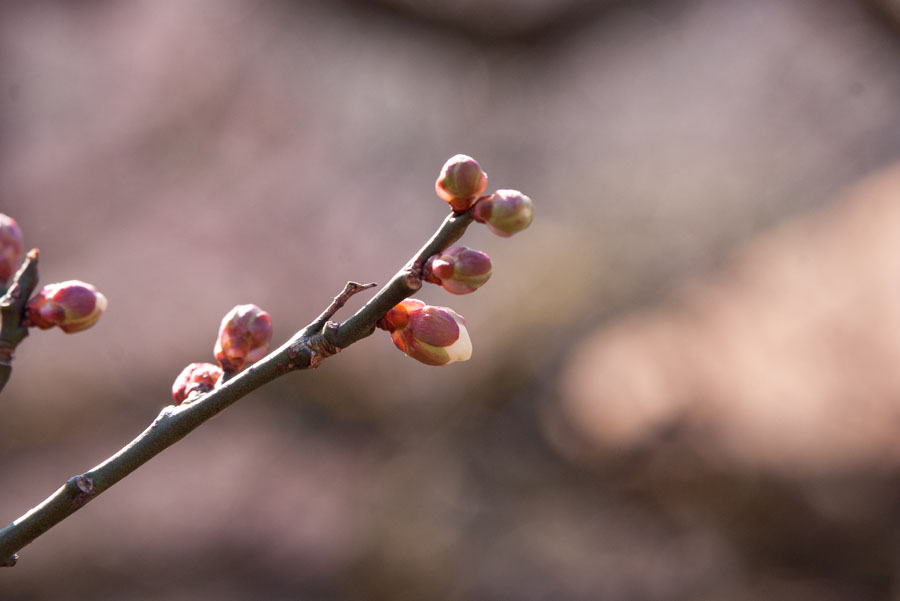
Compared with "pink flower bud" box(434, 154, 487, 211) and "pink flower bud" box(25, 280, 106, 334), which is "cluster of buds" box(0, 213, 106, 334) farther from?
"pink flower bud" box(434, 154, 487, 211)

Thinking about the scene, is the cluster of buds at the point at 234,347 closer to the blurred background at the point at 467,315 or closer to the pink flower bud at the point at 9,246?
the pink flower bud at the point at 9,246

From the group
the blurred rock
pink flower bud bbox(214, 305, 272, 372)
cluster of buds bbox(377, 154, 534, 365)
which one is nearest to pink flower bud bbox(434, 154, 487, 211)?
cluster of buds bbox(377, 154, 534, 365)

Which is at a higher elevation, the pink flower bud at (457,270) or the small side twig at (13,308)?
the pink flower bud at (457,270)

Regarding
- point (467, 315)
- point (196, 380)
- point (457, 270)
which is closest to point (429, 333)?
point (457, 270)

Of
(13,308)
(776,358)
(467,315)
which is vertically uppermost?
(776,358)

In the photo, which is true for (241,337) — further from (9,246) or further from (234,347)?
(9,246)

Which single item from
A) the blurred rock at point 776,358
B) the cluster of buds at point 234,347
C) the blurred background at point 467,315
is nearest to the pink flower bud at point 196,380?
the cluster of buds at point 234,347
